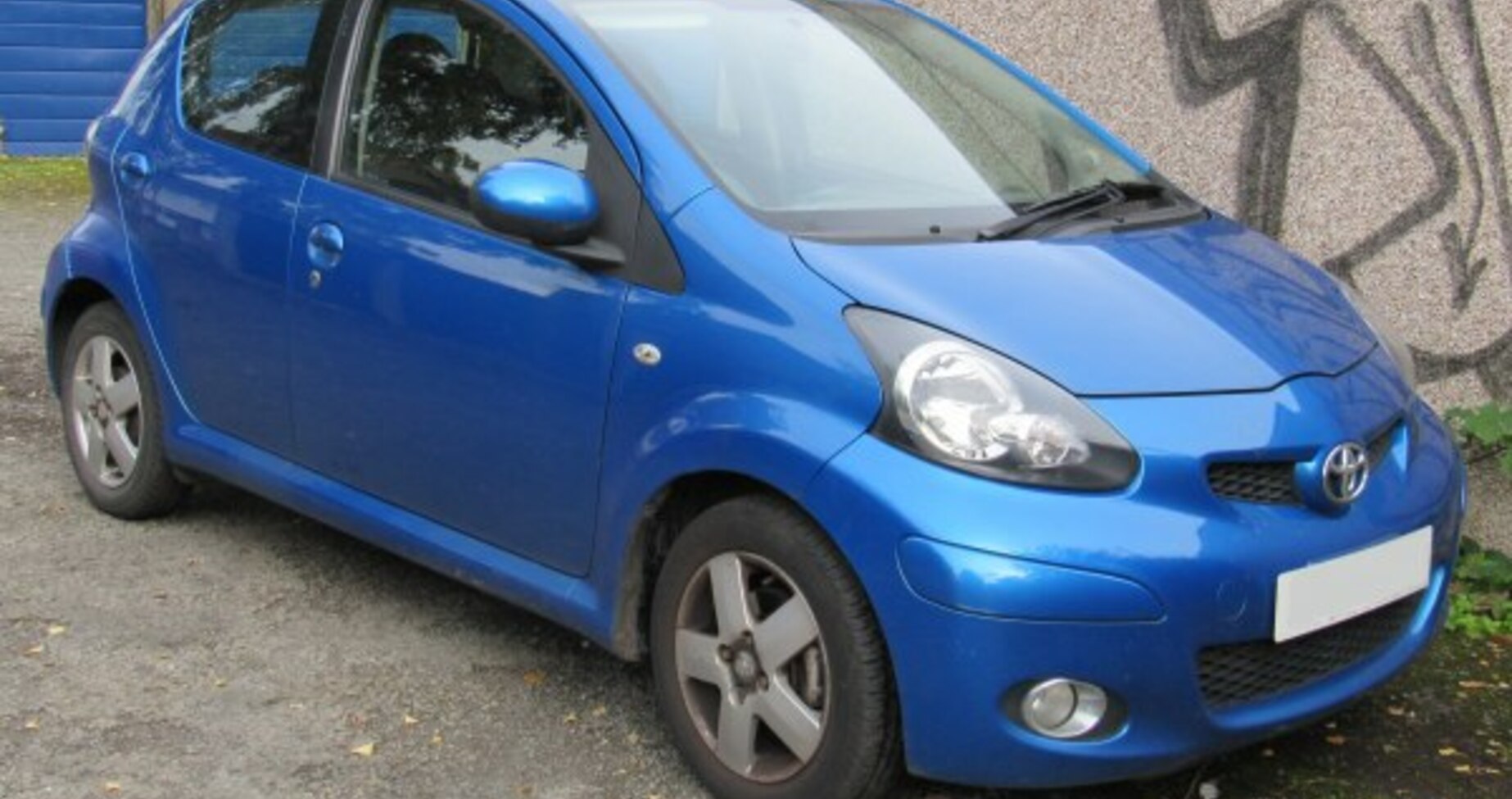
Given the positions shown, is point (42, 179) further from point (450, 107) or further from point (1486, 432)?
point (1486, 432)

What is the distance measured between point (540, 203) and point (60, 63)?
1333 cm

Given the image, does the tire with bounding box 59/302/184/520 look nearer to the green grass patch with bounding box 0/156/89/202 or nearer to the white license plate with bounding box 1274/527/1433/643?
the white license plate with bounding box 1274/527/1433/643

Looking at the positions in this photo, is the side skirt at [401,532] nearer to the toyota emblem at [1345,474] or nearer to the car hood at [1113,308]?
the car hood at [1113,308]

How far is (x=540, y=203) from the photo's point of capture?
3.79m

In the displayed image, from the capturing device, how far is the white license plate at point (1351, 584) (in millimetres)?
3400

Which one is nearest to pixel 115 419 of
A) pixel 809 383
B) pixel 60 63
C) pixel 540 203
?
pixel 540 203

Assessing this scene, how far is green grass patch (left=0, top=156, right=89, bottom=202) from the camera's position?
43.9 feet

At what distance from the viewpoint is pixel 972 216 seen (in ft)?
13.0

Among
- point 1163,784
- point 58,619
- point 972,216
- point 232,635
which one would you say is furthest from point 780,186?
point 58,619

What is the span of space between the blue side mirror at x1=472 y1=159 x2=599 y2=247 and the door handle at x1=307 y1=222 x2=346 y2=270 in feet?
2.15

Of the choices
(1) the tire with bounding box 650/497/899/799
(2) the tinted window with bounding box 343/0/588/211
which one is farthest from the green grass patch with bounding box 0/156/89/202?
(1) the tire with bounding box 650/497/899/799

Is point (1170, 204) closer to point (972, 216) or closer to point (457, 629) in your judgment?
point (972, 216)

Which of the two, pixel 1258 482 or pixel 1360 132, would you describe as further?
pixel 1360 132

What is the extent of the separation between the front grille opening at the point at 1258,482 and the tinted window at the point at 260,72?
2373 mm
